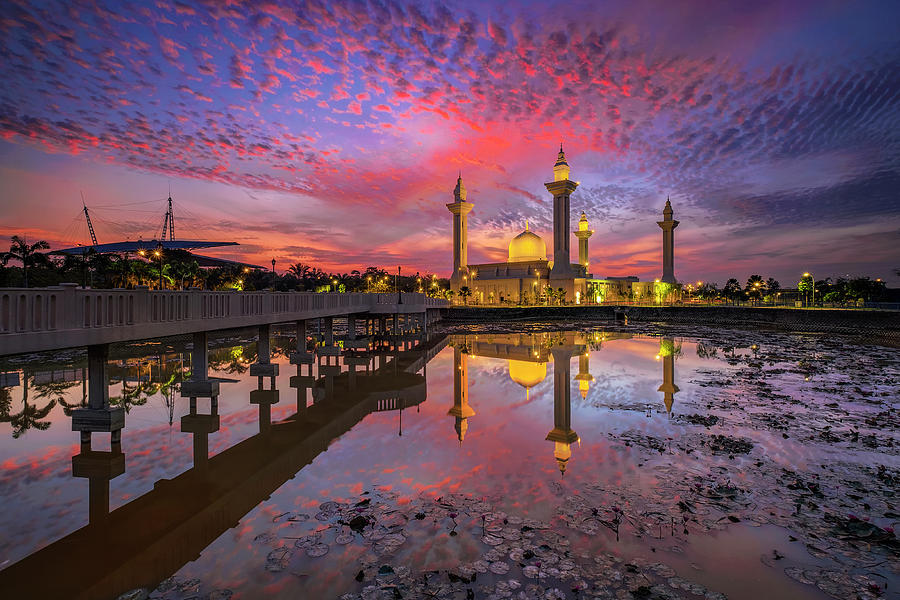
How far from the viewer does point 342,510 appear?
30.0 ft

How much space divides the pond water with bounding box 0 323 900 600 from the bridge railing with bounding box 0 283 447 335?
3.90m

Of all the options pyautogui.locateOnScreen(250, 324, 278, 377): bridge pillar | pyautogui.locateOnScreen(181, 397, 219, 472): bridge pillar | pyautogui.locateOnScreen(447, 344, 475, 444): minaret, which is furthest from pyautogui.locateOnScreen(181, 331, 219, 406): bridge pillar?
pyautogui.locateOnScreen(447, 344, 475, 444): minaret

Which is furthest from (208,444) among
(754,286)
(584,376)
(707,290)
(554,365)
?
(707,290)

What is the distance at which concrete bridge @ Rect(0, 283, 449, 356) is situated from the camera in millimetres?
9969

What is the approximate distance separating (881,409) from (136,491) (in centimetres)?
2488

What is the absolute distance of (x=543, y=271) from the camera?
93812 mm

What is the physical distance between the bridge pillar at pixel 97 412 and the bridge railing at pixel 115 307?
145 cm

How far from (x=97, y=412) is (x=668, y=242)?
11379 cm

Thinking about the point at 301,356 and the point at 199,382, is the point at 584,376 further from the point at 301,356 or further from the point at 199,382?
the point at 199,382

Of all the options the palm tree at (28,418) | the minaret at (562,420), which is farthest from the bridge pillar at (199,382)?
the minaret at (562,420)

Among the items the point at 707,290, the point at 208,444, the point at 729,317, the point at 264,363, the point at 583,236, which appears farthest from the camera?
the point at 707,290

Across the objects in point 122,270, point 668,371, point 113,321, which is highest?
point 122,270

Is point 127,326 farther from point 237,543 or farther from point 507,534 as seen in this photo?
point 507,534

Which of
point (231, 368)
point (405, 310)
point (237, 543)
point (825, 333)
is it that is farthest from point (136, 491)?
point (825, 333)
